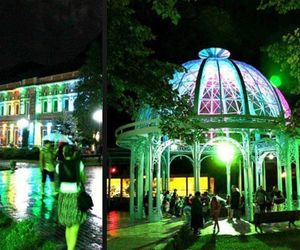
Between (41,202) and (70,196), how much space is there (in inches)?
38.5

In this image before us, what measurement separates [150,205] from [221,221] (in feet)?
11.0

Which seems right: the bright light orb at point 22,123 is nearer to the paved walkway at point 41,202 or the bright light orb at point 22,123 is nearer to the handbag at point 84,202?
the paved walkway at point 41,202

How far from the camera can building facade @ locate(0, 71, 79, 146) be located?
635 cm

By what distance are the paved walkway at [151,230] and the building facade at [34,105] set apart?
6901mm

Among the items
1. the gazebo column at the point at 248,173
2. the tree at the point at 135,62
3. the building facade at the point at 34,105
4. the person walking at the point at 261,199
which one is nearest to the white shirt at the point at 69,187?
the building facade at the point at 34,105

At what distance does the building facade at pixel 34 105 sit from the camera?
6348 mm

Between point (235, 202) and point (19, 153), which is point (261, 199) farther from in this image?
point (19, 153)

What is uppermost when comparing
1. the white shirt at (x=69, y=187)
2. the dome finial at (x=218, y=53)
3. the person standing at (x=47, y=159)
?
the dome finial at (x=218, y=53)

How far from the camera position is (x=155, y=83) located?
8.69 metres

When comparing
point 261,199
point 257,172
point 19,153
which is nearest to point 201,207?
point 261,199

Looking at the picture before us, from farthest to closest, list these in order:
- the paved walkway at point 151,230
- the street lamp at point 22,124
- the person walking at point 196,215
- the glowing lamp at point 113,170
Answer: the glowing lamp at point 113,170 < the person walking at point 196,215 < the paved walkway at point 151,230 < the street lamp at point 22,124

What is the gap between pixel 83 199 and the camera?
18.6 feet

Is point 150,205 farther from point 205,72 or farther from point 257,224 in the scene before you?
point 205,72

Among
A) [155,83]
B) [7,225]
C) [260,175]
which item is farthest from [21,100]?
[260,175]
